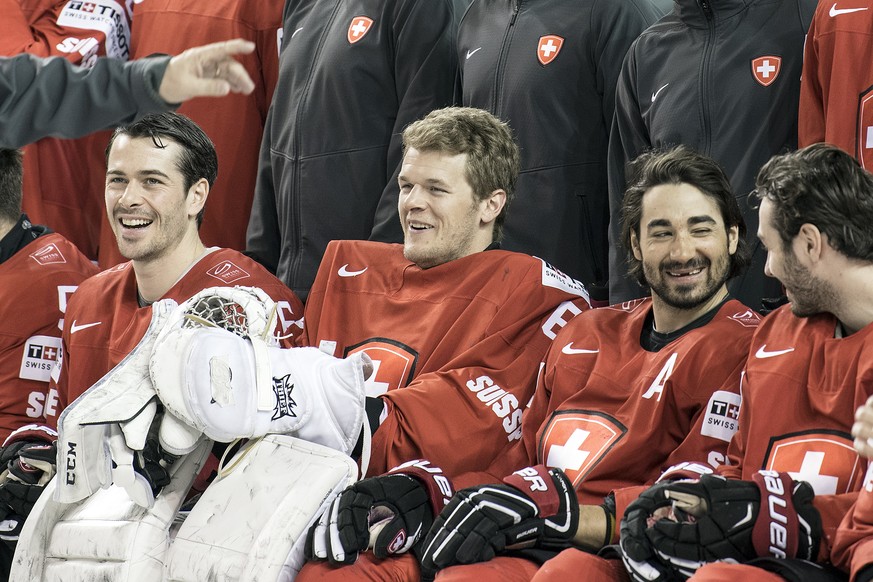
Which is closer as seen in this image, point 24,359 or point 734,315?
point 734,315

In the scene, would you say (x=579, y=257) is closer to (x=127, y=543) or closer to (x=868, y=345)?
(x=868, y=345)

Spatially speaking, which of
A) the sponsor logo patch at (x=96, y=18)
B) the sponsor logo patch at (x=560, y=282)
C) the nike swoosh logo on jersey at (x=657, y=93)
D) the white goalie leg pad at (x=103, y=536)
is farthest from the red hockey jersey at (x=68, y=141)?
the nike swoosh logo on jersey at (x=657, y=93)

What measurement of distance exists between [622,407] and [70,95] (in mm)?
1425

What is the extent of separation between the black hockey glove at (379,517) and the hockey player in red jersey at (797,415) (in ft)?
1.64

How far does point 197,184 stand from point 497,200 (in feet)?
3.19

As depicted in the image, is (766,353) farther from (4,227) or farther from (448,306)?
(4,227)

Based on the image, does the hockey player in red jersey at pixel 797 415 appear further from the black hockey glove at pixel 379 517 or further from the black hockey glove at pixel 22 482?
the black hockey glove at pixel 22 482

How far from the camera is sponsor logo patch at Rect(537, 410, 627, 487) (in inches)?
111

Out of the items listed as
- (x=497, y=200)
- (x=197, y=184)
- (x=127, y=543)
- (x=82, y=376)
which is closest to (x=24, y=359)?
(x=82, y=376)

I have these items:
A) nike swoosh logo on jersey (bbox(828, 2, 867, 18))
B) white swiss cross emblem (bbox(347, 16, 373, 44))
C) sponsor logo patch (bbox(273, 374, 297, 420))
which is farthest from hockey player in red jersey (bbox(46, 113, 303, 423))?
nike swoosh logo on jersey (bbox(828, 2, 867, 18))

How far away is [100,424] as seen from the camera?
270 cm

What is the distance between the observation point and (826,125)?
3.21 m

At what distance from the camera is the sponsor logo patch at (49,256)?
3967 millimetres

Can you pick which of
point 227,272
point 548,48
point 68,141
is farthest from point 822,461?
point 68,141
